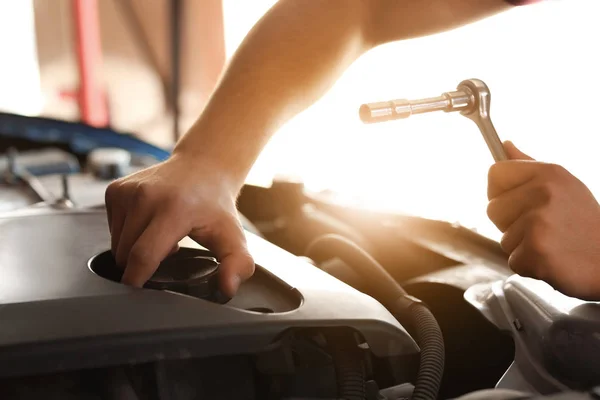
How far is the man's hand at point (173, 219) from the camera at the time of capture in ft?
1.74

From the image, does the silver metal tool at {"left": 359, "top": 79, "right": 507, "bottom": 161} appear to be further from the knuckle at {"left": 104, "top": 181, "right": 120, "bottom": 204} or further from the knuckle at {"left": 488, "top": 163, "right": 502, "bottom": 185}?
the knuckle at {"left": 104, "top": 181, "right": 120, "bottom": 204}

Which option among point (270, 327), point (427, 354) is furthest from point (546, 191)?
point (270, 327)

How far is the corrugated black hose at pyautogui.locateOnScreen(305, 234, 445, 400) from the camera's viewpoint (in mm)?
519

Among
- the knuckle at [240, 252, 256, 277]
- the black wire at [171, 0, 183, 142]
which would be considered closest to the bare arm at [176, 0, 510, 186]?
the knuckle at [240, 252, 256, 277]

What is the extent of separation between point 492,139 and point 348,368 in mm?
286

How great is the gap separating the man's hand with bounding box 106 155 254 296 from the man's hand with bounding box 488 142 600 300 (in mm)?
259

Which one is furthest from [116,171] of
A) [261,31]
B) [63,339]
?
[63,339]

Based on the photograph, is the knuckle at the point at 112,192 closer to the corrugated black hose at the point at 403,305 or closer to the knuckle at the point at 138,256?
the knuckle at the point at 138,256

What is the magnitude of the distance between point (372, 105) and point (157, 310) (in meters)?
0.26

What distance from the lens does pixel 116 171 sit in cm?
123

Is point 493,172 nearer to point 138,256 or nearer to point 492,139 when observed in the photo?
point 492,139

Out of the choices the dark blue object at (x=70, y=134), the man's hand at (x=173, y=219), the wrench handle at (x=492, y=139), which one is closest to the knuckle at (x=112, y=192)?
the man's hand at (x=173, y=219)

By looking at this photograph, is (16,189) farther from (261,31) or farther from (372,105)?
(372,105)

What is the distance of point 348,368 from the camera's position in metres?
0.49
